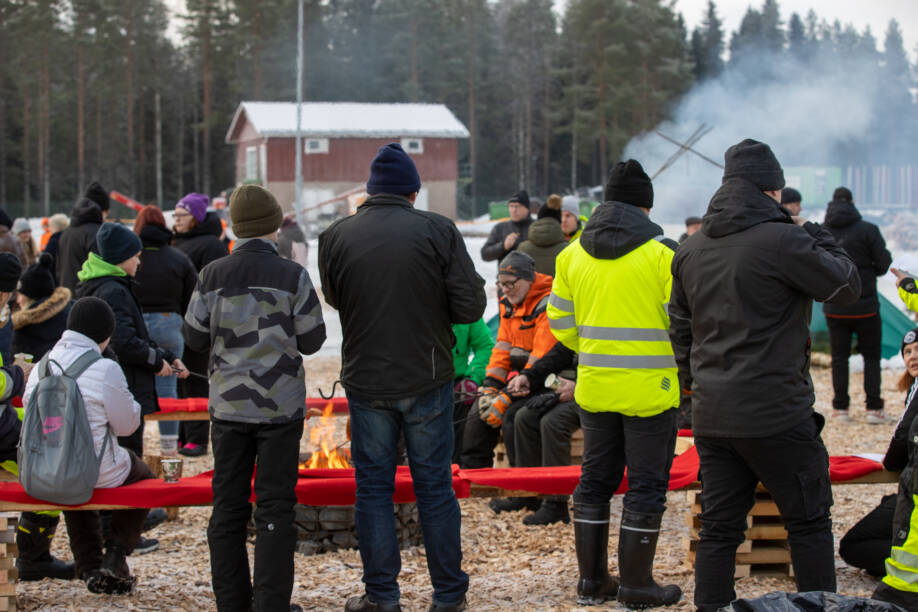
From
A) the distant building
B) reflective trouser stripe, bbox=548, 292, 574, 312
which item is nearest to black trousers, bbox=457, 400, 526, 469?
reflective trouser stripe, bbox=548, 292, 574, 312

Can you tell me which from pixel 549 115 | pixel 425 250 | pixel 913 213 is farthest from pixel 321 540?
pixel 549 115

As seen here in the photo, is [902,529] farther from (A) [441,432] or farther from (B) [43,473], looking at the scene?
(B) [43,473]

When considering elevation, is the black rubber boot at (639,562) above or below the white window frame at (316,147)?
below

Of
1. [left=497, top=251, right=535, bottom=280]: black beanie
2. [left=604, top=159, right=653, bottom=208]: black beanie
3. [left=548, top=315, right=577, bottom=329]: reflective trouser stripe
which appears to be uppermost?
[left=604, top=159, right=653, bottom=208]: black beanie

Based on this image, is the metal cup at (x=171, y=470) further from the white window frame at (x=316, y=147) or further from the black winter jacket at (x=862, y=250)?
the white window frame at (x=316, y=147)

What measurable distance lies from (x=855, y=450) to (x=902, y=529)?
4.21 metres

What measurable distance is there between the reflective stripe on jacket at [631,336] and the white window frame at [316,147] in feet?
123

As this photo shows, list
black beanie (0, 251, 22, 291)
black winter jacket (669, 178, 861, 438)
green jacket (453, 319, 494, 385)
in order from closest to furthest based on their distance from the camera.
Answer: black winter jacket (669, 178, 861, 438), black beanie (0, 251, 22, 291), green jacket (453, 319, 494, 385)

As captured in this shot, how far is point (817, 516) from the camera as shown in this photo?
3510 millimetres

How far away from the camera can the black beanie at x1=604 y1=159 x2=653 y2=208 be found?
4.23 m

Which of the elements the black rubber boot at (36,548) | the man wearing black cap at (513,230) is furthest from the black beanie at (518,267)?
the man wearing black cap at (513,230)

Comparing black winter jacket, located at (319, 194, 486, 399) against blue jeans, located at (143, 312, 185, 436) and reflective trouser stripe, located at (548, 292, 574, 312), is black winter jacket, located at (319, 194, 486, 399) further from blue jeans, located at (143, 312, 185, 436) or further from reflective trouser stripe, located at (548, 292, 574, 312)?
blue jeans, located at (143, 312, 185, 436)

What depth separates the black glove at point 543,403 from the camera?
5.77 m

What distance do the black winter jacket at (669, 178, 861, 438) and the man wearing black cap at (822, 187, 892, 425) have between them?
5507 millimetres
